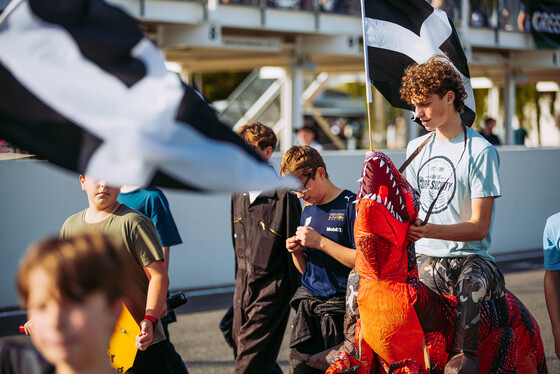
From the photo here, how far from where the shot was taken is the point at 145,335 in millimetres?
3904

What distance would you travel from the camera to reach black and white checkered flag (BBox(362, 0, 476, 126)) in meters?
4.64

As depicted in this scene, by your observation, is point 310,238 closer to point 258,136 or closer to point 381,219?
point 258,136

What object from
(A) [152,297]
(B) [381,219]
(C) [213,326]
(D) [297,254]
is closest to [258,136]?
(D) [297,254]

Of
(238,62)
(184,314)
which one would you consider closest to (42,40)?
(184,314)

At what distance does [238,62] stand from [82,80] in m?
28.0

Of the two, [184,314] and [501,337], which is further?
[184,314]

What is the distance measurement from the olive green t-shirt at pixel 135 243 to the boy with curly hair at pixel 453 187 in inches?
54.9

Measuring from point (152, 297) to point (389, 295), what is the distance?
1.37 meters

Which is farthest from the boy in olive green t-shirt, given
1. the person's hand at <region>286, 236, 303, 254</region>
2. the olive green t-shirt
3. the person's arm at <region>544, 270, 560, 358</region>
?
the person's arm at <region>544, 270, 560, 358</region>

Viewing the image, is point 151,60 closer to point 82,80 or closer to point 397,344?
point 82,80

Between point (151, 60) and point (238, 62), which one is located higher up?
point (238, 62)

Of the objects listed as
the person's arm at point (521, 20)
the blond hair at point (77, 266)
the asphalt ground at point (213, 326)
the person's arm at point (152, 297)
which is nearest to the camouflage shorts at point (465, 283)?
the person's arm at point (152, 297)

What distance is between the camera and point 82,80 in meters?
2.59

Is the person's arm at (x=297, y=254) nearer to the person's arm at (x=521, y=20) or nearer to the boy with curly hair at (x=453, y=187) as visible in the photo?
the boy with curly hair at (x=453, y=187)
